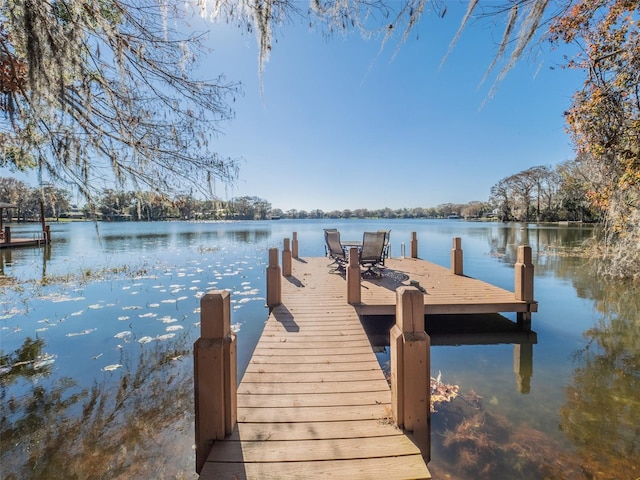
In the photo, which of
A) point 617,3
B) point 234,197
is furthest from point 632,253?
point 234,197

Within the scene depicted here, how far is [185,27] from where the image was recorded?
2496 millimetres

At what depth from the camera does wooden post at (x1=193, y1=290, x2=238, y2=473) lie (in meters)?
1.67

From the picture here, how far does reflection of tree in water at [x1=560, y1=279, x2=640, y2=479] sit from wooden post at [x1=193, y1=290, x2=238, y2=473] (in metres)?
2.65

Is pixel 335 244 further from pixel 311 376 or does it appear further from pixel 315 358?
pixel 311 376

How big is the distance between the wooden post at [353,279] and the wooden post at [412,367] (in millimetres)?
2773

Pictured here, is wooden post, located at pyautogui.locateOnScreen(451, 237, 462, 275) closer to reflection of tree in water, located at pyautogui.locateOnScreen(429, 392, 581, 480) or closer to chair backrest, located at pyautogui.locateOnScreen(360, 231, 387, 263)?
chair backrest, located at pyautogui.locateOnScreen(360, 231, 387, 263)

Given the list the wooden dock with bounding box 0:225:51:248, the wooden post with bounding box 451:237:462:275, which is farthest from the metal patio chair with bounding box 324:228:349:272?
the wooden dock with bounding box 0:225:51:248

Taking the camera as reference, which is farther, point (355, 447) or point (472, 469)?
point (472, 469)

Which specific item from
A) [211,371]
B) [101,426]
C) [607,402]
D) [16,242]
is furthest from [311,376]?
[16,242]

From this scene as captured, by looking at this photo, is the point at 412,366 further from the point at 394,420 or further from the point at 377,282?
the point at 377,282

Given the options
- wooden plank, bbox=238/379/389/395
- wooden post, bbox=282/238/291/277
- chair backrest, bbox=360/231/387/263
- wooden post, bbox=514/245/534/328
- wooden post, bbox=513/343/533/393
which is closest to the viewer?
wooden plank, bbox=238/379/389/395

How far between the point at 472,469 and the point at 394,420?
86cm

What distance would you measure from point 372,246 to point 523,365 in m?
3.53

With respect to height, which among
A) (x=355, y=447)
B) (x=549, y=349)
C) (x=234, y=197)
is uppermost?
(x=234, y=197)
